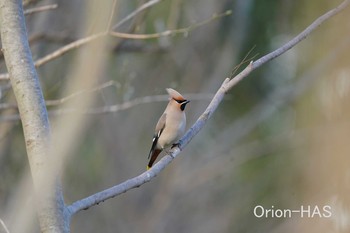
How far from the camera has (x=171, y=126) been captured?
469 centimetres

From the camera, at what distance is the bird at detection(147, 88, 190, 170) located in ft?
15.3

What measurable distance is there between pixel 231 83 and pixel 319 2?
645cm

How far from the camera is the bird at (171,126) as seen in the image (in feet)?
15.3

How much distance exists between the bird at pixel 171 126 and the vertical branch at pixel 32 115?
177cm

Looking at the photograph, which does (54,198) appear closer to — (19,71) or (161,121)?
(19,71)

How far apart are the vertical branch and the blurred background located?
540 centimetres

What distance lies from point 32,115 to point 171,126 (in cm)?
199

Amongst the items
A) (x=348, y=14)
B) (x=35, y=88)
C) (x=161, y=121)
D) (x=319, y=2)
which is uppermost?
(x=319, y=2)

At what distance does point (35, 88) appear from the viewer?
2.82 meters

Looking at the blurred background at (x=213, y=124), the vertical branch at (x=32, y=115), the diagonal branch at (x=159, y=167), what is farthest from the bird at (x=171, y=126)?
the blurred background at (x=213, y=124)

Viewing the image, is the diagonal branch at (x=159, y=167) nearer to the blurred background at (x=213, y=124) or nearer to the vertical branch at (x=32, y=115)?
the vertical branch at (x=32, y=115)

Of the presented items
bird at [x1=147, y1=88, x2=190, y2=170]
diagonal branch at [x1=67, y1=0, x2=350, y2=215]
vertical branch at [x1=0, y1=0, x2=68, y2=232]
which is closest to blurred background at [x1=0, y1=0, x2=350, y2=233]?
bird at [x1=147, y1=88, x2=190, y2=170]

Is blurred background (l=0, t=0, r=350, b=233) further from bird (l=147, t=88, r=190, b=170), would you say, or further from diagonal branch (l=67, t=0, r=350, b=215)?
diagonal branch (l=67, t=0, r=350, b=215)

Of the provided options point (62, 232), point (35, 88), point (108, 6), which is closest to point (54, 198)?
point (62, 232)
